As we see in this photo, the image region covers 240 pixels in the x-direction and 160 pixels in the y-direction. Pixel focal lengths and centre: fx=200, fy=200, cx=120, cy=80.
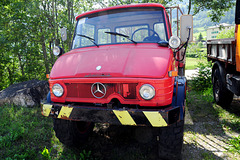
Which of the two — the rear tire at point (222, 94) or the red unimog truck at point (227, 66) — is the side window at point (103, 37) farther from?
the rear tire at point (222, 94)

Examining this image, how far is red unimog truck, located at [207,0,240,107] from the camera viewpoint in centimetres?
370

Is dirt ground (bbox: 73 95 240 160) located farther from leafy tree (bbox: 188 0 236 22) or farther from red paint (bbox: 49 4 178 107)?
leafy tree (bbox: 188 0 236 22)

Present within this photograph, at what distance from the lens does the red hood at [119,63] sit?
7.73ft

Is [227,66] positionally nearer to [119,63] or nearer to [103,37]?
[103,37]

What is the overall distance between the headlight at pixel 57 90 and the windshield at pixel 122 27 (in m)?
0.93

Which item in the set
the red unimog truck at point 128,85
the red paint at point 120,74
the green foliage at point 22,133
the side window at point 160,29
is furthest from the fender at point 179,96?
the green foliage at point 22,133

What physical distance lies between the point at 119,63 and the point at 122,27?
1.17 metres

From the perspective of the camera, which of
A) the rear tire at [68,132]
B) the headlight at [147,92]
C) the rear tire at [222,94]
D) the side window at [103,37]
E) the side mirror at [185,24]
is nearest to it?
the headlight at [147,92]

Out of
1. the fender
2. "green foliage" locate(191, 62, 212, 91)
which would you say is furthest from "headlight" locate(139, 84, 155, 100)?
"green foliage" locate(191, 62, 212, 91)

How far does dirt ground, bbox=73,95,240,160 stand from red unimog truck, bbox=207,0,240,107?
671mm

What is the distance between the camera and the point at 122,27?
11.3 feet

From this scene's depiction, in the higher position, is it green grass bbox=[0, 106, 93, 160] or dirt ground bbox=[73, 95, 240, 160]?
green grass bbox=[0, 106, 93, 160]

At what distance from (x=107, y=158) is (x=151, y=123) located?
1215mm

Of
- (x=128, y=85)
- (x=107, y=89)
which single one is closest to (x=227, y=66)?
(x=128, y=85)
